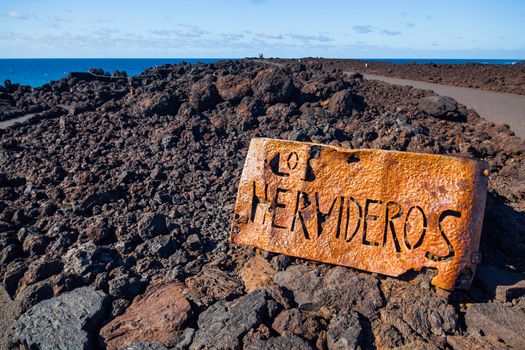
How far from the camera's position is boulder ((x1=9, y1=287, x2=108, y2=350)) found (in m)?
2.82

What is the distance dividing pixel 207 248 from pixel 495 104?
926 centimetres

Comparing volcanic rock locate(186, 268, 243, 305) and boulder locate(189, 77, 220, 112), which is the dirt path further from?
volcanic rock locate(186, 268, 243, 305)

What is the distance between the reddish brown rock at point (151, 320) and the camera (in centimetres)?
282

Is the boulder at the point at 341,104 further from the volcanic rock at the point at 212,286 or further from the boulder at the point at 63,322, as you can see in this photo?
the boulder at the point at 63,322

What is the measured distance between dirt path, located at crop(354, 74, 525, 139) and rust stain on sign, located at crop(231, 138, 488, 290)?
545 centimetres

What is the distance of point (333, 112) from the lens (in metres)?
7.39

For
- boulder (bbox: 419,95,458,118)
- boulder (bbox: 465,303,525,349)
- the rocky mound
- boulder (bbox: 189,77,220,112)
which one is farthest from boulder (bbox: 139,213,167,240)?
the rocky mound

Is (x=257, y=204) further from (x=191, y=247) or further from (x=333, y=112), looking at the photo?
(x=333, y=112)

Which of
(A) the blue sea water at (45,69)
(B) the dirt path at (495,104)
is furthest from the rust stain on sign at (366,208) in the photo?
(A) the blue sea water at (45,69)

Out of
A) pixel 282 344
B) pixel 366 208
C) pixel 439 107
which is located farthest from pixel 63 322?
pixel 439 107

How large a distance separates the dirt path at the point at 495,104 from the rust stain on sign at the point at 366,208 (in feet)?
17.9

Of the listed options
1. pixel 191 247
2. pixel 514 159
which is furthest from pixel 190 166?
pixel 514 159

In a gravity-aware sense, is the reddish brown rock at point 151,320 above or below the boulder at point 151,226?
below

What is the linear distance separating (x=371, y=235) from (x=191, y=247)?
165 centimetres
